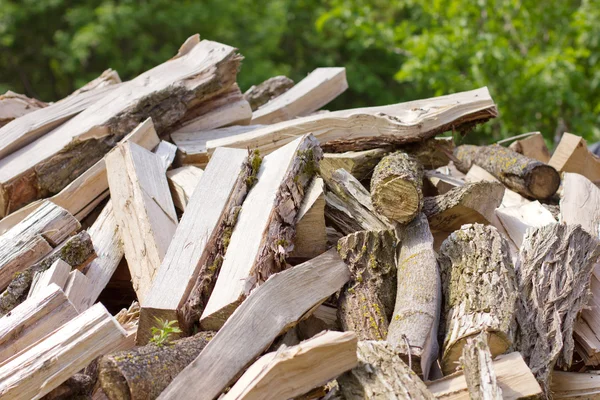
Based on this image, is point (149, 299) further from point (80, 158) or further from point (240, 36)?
point (240, 36)

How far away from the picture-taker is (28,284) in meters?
2.90

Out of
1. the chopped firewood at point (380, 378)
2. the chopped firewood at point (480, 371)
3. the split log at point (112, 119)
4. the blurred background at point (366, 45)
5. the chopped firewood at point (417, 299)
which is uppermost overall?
the split log at point (112, 119)

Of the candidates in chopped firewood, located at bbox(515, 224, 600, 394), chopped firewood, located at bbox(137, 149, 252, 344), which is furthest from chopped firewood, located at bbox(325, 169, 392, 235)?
chopped firewood, located at bbox(515, 224, 600, 394)

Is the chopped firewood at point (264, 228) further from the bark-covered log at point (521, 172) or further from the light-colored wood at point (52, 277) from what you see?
the bark-covered log at point (521, 172)

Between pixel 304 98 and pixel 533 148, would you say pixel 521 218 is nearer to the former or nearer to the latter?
pixel 533 148

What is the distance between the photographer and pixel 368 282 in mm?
2791

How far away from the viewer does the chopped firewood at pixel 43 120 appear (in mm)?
3846

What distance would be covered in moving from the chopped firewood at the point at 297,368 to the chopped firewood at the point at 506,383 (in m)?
0.35

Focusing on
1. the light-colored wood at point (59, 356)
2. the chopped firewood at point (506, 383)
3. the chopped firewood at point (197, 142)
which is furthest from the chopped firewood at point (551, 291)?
the chopped firewood at point (197, 142)

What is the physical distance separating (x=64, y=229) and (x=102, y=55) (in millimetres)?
10507

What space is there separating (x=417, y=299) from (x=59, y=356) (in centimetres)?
131

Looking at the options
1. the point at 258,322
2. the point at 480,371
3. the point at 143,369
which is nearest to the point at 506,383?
the point at 480,371

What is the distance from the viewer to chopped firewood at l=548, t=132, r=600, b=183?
428 centimetres

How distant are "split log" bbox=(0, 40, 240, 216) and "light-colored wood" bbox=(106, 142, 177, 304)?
10.9 inches
